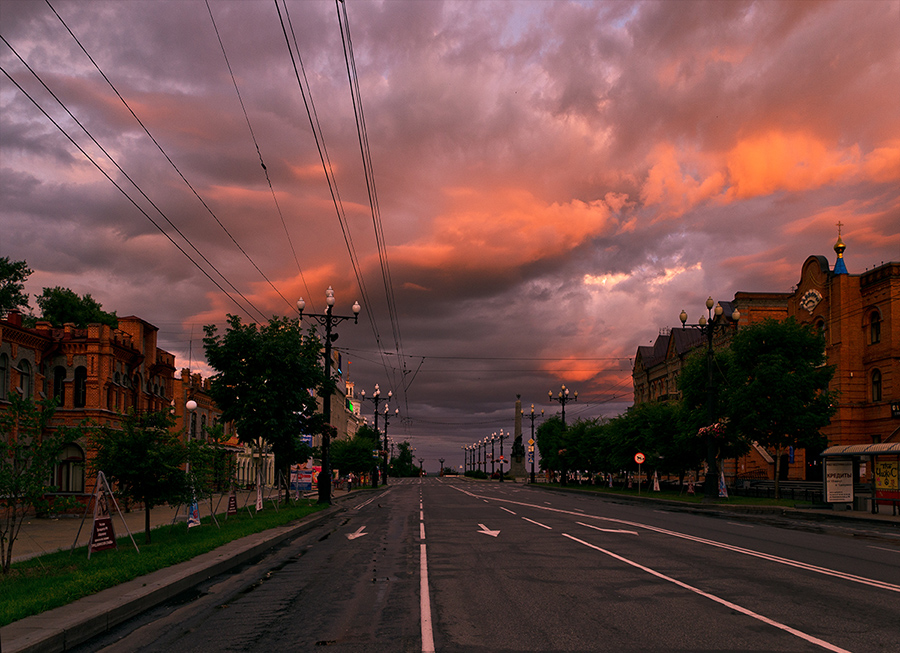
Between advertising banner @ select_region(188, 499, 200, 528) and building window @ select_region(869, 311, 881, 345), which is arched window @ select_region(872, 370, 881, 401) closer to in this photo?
building window @ select_region(869, 311, 881, 345)

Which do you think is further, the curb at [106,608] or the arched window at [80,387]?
the arched window at [80,387]

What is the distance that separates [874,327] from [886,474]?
26836mm

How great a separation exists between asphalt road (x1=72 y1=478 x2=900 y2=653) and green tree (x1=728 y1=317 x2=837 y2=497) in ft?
67.1

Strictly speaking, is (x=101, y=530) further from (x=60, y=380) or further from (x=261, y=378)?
(x=60, y=380)

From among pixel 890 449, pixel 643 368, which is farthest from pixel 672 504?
pixel 643 368

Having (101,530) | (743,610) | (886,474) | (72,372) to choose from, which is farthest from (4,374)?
(886,474)

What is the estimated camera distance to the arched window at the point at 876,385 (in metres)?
51.6

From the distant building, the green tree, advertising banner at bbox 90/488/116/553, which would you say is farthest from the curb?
the distant building

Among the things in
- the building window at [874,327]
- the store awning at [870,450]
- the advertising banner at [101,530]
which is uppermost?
the building window at [874,327]

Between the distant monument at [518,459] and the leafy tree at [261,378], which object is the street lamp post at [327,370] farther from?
the distant monument at [518,459]

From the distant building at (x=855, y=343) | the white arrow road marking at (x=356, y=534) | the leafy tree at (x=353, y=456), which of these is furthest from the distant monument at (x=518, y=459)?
the white arrow road marking at (x=356, y=534)

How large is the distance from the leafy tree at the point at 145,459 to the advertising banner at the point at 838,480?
91.9 feet

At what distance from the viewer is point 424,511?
31.3 meters

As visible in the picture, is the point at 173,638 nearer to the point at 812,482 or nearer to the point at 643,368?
the point at 812,482
